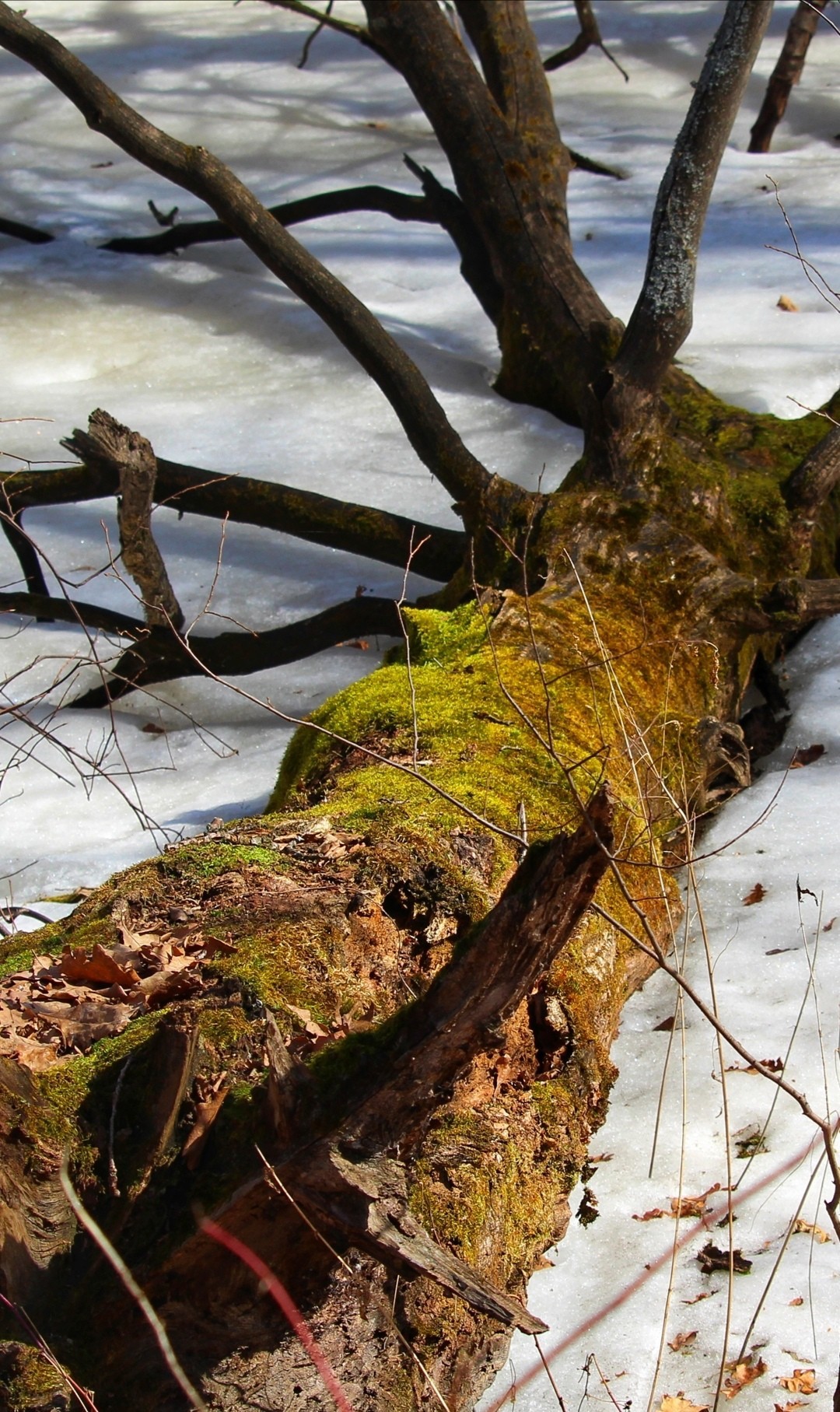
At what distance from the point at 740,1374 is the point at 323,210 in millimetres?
6905

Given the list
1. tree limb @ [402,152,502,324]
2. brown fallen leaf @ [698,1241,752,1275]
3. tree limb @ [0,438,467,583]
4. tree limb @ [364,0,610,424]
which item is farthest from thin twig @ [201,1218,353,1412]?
tree limb @ [402,152,502,324]

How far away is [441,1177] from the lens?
1863 mm

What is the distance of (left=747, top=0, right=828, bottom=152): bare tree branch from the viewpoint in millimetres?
8531

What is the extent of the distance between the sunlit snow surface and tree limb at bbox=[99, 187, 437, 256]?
A: 30 centimetres

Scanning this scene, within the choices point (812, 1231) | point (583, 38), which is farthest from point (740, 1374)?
point (583, 38)

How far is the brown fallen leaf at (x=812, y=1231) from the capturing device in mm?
2344

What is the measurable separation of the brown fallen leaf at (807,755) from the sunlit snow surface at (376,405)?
30 millimetres

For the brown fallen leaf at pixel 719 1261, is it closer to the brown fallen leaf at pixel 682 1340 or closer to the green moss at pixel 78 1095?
the brown fallen leaf at pixel 682 1340

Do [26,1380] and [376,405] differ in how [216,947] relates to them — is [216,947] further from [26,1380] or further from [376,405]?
[376,405]

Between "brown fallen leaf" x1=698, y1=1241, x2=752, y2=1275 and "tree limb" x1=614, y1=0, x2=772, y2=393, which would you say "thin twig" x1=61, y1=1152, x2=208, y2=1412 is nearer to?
"brown fallen leaf" x1=698, y1=1241, x2=752, y2=1275

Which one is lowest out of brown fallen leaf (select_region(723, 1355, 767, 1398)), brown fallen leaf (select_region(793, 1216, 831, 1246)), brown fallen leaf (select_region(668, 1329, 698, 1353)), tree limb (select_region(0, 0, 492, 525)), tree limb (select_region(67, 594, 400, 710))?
brown fallen leaf (select_region(668, 1329, 698, 1353))

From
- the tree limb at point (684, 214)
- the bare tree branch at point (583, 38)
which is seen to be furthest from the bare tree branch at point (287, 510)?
the bare tree branch at point (583, 38)

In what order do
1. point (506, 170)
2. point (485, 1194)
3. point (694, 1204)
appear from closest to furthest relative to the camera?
1. point (485, 1194)
2. point (694, 1204)
3. point (506, 170)

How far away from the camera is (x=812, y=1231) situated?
2367 millimetres
